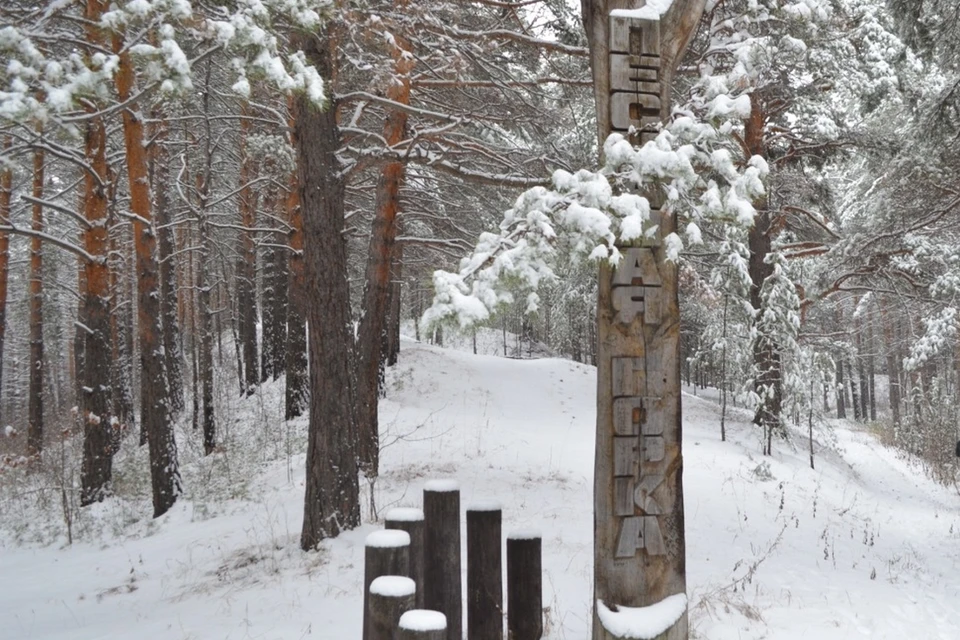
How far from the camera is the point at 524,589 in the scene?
14.1 feet

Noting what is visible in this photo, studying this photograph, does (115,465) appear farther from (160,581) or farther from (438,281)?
(438,281)

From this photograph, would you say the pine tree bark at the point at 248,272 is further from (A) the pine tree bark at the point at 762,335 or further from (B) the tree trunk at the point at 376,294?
(A) the pine tree bark at the point at 762,335

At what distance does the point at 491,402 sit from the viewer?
16094mm

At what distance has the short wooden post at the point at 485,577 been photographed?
13.9 ft

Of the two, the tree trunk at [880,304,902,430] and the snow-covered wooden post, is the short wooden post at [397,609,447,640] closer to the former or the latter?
the snow-covered wooden post

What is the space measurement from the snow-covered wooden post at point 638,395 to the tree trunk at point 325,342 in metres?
3.87

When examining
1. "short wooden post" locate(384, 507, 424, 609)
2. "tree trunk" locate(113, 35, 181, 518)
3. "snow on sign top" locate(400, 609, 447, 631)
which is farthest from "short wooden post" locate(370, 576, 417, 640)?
"tree trunk" locate(113, 35, 181, 518)

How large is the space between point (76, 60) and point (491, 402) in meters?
13.0

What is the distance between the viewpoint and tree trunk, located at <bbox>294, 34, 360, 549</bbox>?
660cm

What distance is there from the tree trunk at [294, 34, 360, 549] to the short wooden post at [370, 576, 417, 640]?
3.76m

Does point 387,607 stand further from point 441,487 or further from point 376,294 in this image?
point 376,294

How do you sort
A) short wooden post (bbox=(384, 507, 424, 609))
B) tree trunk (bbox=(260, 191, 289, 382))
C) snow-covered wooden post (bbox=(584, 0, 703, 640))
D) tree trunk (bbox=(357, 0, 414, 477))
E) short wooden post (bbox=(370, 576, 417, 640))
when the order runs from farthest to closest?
1. tree trunk (bbox=(260, 191, 289, 382))
2. tree trunk (bbox=(357, 0, 414, 477))
3. short wooden post (bbox=(384, 507, 424, 609))
4. snow-covered wooden post (bbox=(584, 0, 703, 640))
5. short wooden post (bbox=(370, 576, 417, 640))

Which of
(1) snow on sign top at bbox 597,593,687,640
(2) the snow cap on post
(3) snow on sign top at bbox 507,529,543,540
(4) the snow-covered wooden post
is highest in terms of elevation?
(4) the snow-covered wooden post

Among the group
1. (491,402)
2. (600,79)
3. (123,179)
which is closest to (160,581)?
(600,79)
